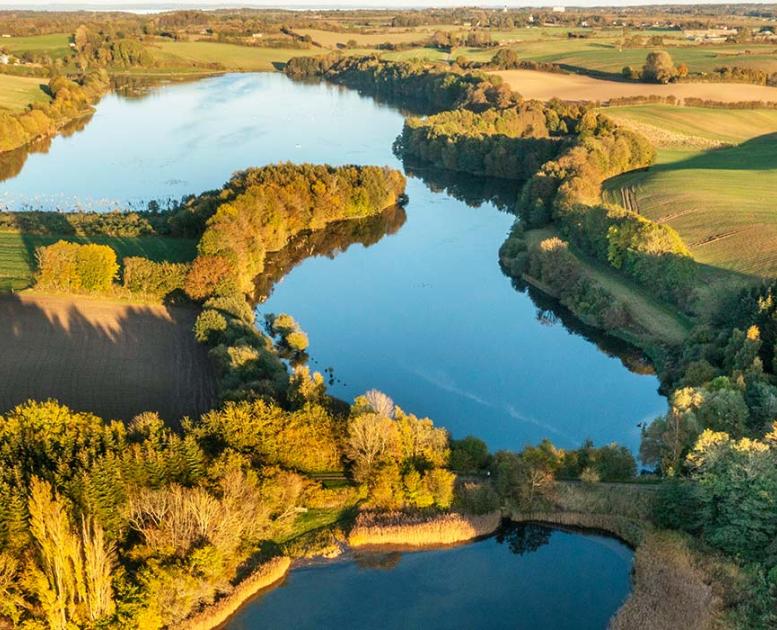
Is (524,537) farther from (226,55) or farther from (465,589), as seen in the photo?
(226,55)

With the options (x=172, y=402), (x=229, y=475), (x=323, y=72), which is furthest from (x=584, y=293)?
(x=323, y=72)

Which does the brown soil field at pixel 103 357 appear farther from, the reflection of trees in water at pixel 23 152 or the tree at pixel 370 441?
the reflection of trees in water at pixel 23 152

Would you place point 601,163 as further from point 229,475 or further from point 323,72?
point 323,72

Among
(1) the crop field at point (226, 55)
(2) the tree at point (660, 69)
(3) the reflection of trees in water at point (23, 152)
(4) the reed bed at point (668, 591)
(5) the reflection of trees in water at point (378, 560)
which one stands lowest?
(5) the reflection of trees in water at point (378, 560)

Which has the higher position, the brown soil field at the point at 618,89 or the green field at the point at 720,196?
the brown soil field at the point at 618,89

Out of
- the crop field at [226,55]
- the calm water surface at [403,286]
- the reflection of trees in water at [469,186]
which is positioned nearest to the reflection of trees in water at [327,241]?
the calm water surface at [403,286]
